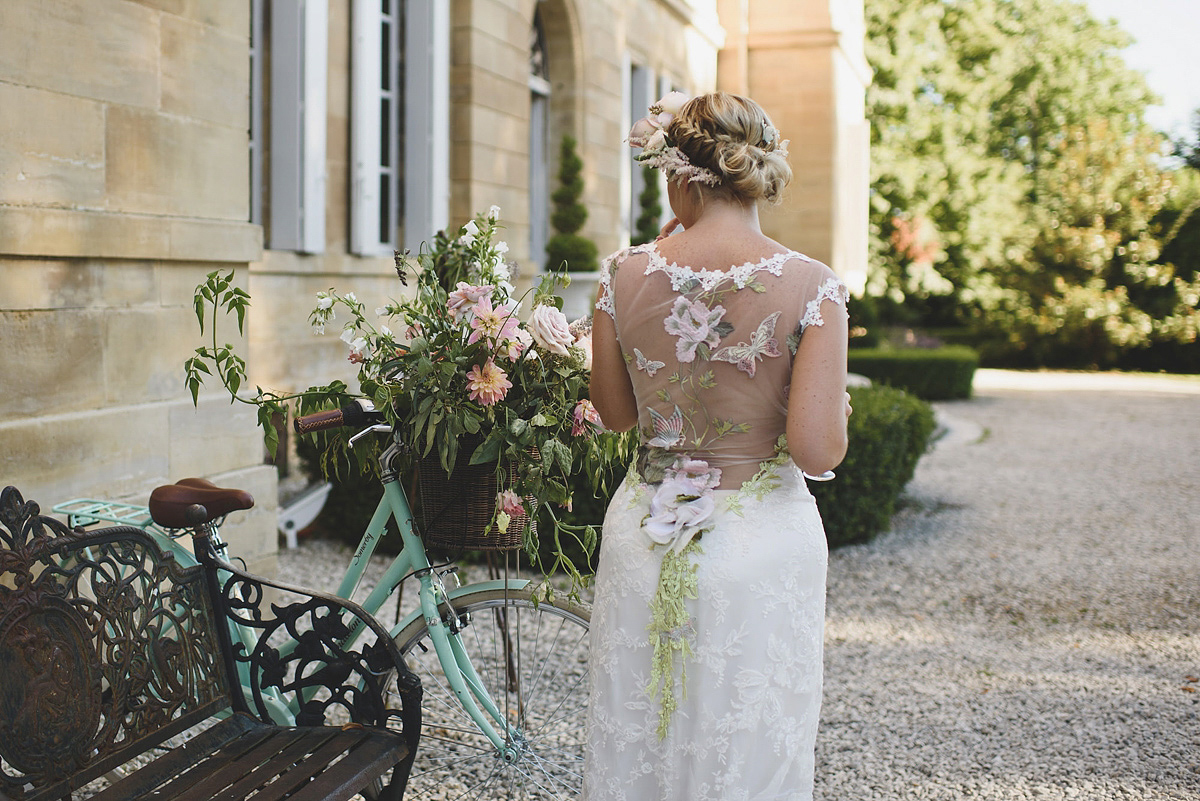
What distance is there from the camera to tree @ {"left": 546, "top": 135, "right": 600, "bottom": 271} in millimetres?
10016

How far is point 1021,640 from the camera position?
16.3ft

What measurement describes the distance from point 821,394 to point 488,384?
88 cm

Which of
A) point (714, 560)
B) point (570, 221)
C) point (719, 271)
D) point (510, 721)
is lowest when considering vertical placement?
point (510, 721)

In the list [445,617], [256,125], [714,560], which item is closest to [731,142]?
[714,560]

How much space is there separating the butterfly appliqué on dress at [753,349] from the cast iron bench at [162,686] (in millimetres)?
1039

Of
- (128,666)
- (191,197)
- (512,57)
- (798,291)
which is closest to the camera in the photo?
(798,291)

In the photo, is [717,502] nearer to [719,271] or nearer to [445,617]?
[719,271]

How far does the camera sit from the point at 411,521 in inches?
112

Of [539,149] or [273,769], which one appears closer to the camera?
[273,769]

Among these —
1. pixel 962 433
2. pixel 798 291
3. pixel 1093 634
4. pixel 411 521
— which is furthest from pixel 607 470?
pixel 962 433

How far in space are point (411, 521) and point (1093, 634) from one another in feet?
12.0

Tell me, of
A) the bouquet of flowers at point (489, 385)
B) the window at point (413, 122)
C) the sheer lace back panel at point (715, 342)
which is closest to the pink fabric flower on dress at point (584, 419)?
the bouquet of flowers at point (489, 385)

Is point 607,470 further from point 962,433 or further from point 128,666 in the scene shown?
point 962,433

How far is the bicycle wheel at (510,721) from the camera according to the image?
2922mm
